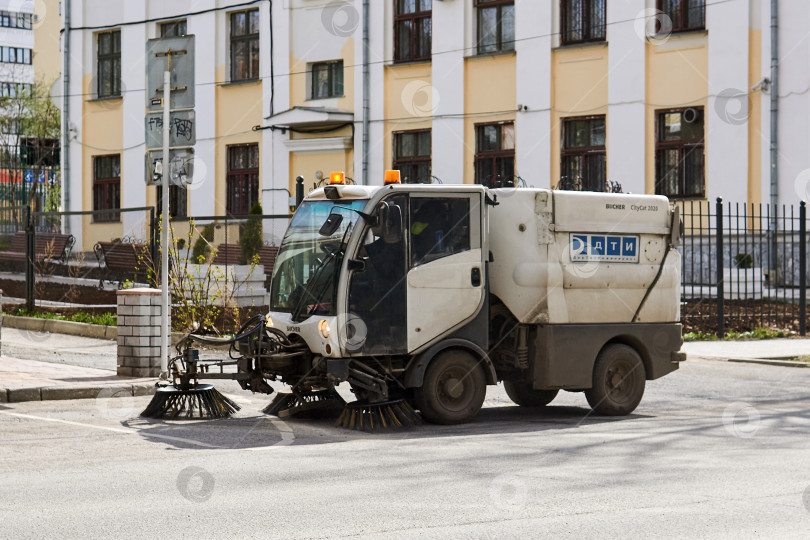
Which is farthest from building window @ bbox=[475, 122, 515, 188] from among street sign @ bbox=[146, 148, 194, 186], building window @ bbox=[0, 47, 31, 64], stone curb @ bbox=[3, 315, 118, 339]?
building window @ bbox=[0, 47, 31, 64]

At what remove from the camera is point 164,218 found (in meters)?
13.1

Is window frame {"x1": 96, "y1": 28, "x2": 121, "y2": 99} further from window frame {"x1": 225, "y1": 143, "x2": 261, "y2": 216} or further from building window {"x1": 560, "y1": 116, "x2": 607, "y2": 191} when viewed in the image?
building window {"x1": 560, "y1": 116, "x2": 607, "y2": 191}

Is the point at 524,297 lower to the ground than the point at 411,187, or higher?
lower

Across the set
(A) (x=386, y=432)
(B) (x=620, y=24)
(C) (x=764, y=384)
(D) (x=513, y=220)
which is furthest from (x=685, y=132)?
(A) (x=386, y=432)

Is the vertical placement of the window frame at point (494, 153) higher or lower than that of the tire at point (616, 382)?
higher

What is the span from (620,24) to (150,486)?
2072 cm

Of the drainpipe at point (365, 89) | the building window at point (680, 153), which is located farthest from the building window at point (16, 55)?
the building window at point (680, 153)

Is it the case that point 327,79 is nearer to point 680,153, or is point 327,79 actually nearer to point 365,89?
point 365,89

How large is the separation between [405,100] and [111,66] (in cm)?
1109

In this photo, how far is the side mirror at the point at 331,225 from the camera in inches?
420

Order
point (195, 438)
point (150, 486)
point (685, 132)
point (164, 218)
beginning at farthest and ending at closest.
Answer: point (685, 132)
point (164, 218)
point (195, 438)
point (150, 486)

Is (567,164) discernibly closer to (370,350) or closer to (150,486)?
(370,350)

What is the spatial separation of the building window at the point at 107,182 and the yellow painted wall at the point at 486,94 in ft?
40.2

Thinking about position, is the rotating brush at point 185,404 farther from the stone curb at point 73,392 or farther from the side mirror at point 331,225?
the side mirror at point 331,225
